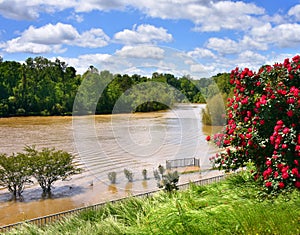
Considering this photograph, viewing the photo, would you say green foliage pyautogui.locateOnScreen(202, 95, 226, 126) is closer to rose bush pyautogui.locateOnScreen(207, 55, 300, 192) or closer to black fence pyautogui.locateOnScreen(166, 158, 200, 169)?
black fence pyautogui.locateOnScreen(166, 158, 200, 169)

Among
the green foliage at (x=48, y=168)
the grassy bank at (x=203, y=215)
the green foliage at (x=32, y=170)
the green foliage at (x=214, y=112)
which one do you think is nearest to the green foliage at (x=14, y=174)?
the green foliage at (x=32, y=170)

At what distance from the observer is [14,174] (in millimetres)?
14266

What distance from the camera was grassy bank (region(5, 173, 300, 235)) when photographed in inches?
159

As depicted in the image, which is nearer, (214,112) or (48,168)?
(48,168)

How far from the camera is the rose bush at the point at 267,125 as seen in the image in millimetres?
5742

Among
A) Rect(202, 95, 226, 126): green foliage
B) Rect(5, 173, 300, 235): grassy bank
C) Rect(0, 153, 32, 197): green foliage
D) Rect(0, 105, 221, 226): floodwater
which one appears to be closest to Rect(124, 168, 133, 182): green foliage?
Rect(0, 105, 221, 226): floodwater

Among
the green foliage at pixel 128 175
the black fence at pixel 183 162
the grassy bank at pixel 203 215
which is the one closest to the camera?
the grassy bank at pixel 203 215

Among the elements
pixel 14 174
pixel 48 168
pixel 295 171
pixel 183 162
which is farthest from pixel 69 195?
pixel 295 171

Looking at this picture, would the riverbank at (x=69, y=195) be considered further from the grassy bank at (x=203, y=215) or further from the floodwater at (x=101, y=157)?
the grassy bank at (x=203, y=215)

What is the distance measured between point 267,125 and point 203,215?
2.30 metres

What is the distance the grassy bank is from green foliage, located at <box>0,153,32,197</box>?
28.4ft

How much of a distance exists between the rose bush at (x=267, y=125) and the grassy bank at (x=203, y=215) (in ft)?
1.29

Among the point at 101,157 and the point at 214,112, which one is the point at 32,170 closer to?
the point at 101,157

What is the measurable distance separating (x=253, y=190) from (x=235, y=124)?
47.3 inches
